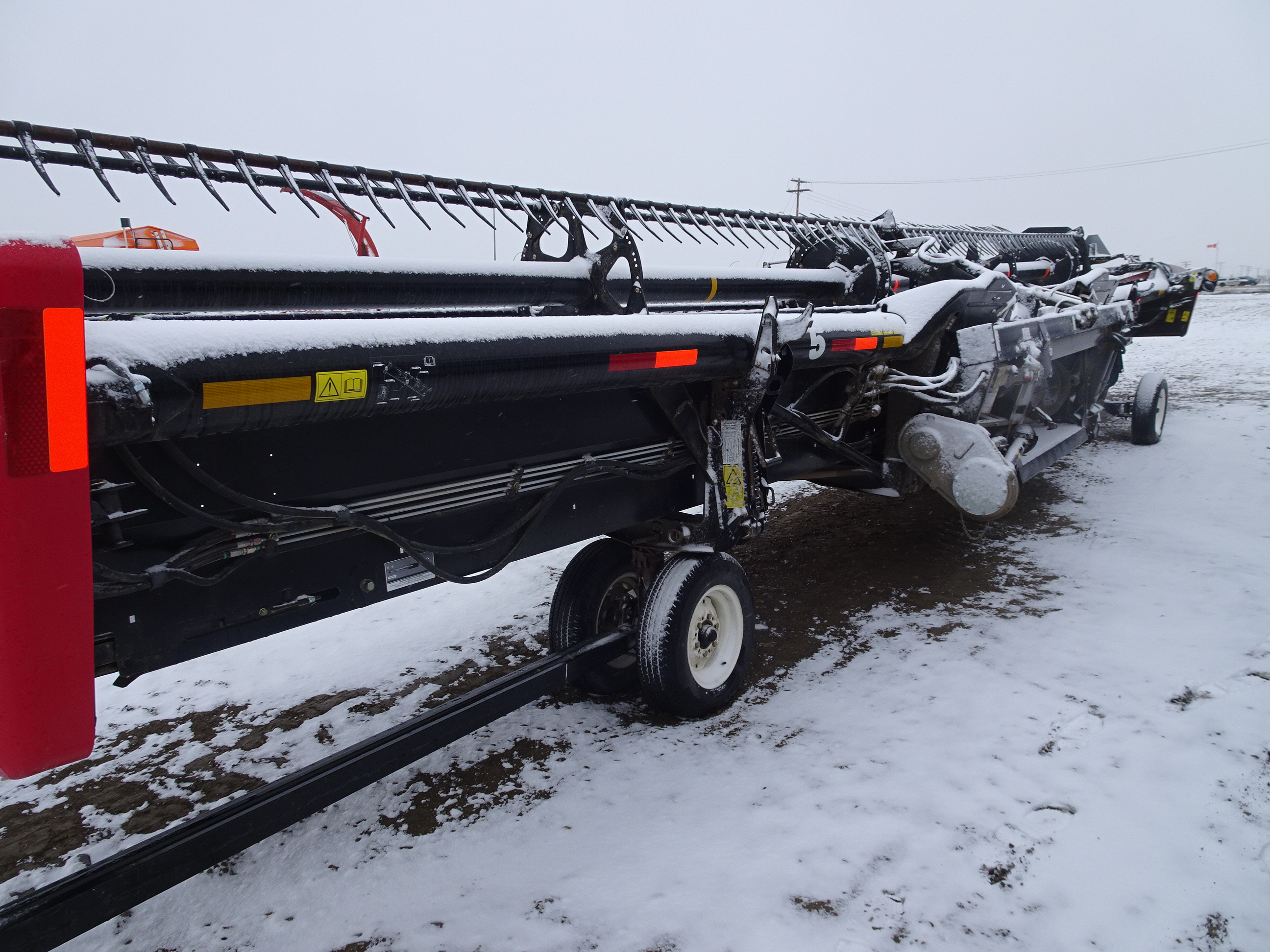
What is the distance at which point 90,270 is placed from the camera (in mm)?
2605

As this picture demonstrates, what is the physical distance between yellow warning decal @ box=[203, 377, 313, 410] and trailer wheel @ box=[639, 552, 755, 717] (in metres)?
1.70

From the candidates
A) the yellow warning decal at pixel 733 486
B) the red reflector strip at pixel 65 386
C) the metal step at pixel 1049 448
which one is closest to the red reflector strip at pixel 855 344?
the yellow warning decal at pixel 733 486

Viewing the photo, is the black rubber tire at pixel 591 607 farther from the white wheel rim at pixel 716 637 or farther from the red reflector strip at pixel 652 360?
the red reflector strip at pixel 652 360

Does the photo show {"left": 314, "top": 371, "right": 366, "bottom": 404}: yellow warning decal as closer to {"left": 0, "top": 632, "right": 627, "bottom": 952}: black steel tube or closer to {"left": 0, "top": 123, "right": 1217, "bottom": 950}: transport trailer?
{"left": 0, "top": 123, "right": 1217, "bottom": 950}: transport trailer

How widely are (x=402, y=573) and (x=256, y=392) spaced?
34.8 inches

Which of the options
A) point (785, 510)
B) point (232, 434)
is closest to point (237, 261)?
point (232, 434)

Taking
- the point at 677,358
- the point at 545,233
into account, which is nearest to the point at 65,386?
the point at 677,358

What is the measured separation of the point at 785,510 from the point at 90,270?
5.15 meters

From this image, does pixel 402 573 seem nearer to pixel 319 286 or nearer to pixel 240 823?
pixel 240 823

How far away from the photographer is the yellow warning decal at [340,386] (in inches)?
73.5

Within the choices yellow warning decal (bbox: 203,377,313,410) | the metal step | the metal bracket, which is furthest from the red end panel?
the metal step

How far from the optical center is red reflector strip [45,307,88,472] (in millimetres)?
1395

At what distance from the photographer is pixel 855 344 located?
3.63 m

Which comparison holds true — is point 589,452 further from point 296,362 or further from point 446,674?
point 446,674
